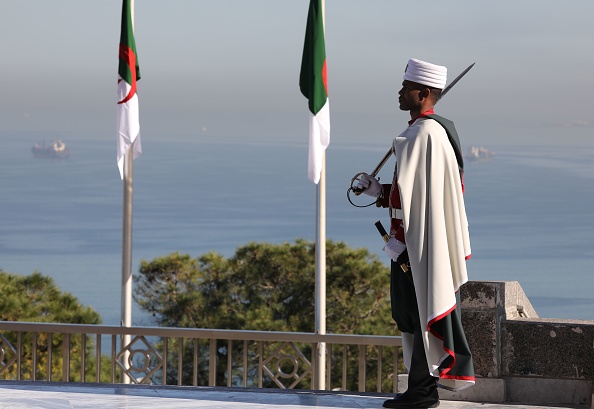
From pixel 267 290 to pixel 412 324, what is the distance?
44.9ft

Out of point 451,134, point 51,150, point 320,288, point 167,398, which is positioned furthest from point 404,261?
point 51,150

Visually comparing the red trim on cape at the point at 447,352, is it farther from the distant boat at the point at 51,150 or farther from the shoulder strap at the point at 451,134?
the distant boat at the point at 51,150

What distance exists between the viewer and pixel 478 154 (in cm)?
5897

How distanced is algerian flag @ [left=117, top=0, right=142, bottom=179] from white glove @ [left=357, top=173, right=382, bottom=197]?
4301 mm

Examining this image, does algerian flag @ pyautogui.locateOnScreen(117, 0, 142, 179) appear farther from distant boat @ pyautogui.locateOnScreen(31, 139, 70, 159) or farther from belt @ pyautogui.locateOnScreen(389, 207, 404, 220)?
distant boat @ pyautogui.locateOnScreen(31, 139, 70, 159)

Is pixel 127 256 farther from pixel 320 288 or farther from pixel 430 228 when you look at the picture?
pixel 430 228

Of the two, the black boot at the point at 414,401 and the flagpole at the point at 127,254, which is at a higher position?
the flagpole at the point at 127,254

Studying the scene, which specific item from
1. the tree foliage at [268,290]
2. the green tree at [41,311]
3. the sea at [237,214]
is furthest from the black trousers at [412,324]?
the sea at [237,214]

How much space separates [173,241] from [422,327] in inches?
1882

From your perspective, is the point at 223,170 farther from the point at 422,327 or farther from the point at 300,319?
the point at 422,327

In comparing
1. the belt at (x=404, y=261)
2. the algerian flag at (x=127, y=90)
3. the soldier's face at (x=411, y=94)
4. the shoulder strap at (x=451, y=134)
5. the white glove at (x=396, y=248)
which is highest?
the algerian flag at (x=127, y=90)

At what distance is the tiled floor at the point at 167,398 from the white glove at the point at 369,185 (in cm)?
100

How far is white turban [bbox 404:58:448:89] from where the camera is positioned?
208 inches

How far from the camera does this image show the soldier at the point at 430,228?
5.25 metres
